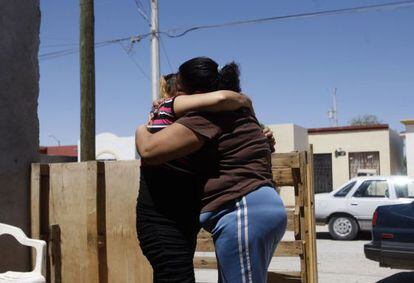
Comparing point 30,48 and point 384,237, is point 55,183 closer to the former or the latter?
point 30,48

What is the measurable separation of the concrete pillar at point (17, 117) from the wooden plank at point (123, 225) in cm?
69

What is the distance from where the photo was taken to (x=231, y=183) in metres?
2.39

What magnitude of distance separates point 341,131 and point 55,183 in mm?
23883

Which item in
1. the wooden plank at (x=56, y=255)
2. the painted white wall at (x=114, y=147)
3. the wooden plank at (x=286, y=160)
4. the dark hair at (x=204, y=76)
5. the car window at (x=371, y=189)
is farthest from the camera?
the painted white wall at (x=114, y=147)

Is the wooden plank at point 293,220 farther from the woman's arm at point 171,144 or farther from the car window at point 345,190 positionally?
the car window at point 345,190

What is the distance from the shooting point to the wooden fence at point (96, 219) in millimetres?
4180

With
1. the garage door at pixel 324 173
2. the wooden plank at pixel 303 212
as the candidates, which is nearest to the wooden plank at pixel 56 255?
the wooden plank at pixel 303 212

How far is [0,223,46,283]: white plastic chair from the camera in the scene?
12.0ft

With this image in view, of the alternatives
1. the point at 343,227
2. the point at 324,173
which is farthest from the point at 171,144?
the point at 324,173

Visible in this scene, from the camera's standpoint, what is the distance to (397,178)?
13922 mm

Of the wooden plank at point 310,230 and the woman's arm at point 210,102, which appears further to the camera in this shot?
the wooden plank at point 310,230

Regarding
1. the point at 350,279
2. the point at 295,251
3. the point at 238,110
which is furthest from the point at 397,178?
the point at 238,110

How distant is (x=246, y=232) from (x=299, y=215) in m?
2.34

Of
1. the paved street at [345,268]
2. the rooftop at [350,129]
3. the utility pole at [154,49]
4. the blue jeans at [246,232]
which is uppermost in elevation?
the utility pole at [154,49]
